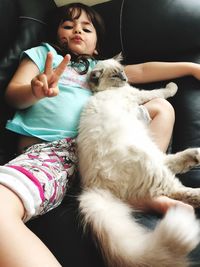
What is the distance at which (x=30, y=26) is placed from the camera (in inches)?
57.8

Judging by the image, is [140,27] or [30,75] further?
[140,27]

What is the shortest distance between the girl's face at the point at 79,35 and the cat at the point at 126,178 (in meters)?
0.17

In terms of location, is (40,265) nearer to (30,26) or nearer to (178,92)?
(178,92)

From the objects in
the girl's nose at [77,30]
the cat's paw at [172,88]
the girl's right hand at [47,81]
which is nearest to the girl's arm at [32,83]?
the girl's right hand at [47,81]

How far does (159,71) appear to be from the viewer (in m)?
1.40

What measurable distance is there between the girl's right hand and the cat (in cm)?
19

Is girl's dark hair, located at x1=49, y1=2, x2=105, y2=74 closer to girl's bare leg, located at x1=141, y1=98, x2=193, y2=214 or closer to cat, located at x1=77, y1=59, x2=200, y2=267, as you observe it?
cat, located at x1=77, y1=59, x2=200, y2=267

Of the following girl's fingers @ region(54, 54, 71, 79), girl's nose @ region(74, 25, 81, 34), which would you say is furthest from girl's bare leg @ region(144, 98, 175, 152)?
girl's nose @ region(74, 25, 81, 34)

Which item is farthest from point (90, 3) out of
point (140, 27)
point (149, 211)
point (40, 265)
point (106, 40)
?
point (40, 265)

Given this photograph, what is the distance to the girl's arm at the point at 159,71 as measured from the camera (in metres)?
1.38

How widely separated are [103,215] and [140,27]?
3.08ft

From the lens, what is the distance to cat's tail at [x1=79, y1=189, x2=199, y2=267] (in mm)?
751

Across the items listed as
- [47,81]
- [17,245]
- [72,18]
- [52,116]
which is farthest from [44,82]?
[72,18]

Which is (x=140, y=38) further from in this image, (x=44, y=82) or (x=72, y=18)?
(x=44, y=82)
